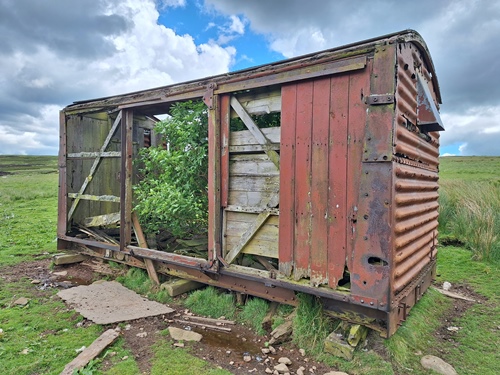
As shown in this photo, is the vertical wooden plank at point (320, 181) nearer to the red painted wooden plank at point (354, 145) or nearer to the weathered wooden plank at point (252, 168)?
the red painted wooden plank at point (354, 145)

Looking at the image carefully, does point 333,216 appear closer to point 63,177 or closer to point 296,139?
point 296,139

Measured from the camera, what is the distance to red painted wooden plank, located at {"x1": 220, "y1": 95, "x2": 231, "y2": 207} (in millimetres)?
4578

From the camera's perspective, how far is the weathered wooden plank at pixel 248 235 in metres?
4.20

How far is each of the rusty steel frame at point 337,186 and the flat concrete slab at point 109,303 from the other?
869 mm

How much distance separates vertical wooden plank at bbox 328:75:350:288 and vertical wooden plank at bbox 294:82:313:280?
0.27 meters

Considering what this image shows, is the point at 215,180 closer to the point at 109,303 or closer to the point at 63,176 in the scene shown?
the point at 109,303

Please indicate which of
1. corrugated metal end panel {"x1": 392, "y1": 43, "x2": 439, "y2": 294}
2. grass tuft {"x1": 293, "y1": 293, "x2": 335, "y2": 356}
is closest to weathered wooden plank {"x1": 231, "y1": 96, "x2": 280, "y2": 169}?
corrugated metal end panel {"x1": 392, "y1": 43, "x2": 439, "y2": 294}

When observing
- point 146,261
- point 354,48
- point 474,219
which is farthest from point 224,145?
point 474,219

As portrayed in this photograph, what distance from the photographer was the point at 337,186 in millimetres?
3555

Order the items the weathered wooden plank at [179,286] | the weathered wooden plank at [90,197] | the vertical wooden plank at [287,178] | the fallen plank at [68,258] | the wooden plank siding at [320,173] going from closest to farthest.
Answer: the wooden plank siding at [320,173] < the vertical wooden plank at [287,178] < the weathered wooden plank at [179,286] < the weathered wooden plank at [90,197] < the fallen plank at [68,258]

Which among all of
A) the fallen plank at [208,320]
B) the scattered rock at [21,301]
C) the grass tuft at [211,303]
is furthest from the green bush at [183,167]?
the scattered rock at [21,301]

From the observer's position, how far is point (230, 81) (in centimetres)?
443

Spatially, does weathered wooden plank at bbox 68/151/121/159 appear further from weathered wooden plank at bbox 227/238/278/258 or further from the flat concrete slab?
weathered wooden plank at bbox 227/238/278/258

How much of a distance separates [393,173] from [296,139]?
1.18 m
